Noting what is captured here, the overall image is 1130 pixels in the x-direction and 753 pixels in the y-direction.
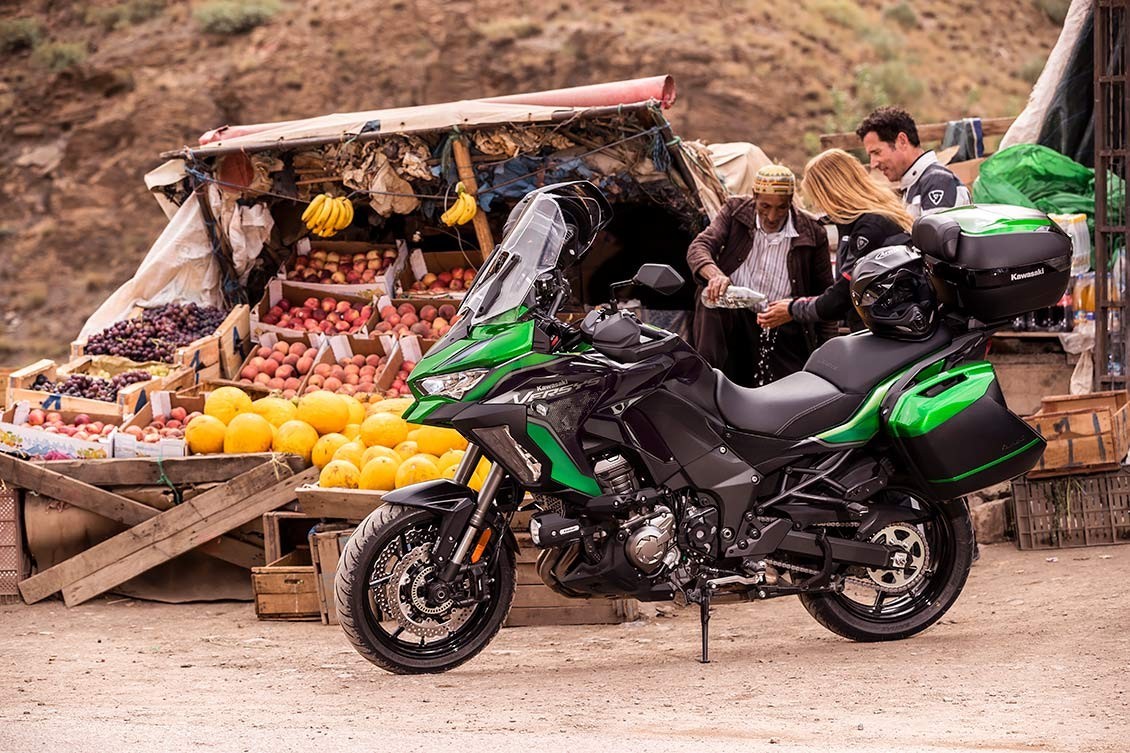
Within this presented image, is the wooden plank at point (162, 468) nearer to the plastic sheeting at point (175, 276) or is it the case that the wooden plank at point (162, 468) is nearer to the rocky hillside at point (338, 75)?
the plastic sheeting at point (175, 276)

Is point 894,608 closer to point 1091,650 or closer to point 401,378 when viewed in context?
point 1091,650

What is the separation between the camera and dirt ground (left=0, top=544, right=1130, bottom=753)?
451 centimetres

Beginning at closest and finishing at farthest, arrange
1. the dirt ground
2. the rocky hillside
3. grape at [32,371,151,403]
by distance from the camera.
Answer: the dirt ground < grape at [32,371,151,403] < the rocky hillside

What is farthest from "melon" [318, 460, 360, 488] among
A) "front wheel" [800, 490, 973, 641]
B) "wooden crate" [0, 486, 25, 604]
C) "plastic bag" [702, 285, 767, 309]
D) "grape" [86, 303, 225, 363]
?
"grape" [86, 303, 225, 363]

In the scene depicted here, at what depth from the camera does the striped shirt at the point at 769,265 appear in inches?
307

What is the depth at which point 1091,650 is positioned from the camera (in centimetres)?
564

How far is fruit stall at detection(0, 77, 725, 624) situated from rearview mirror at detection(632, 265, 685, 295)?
2.07 meters

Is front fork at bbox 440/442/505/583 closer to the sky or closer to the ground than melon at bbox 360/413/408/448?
closer to the ground

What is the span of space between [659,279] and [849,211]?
5.77 ft

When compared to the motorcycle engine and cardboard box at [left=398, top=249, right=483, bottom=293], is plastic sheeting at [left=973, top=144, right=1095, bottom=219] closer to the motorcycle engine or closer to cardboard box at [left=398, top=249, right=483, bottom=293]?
cardboard box at [left=398, top=249, right=483, bottom=293]

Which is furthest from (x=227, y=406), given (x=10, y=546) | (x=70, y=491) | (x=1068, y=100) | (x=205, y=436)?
(x=1068, y=100)

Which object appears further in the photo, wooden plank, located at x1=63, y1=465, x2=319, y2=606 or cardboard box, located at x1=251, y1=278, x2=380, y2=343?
cardboard box, located at x1=251, y1=278, x2=380, y2=343

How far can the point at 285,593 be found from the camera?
24.0ft

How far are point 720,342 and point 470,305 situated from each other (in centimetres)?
284
